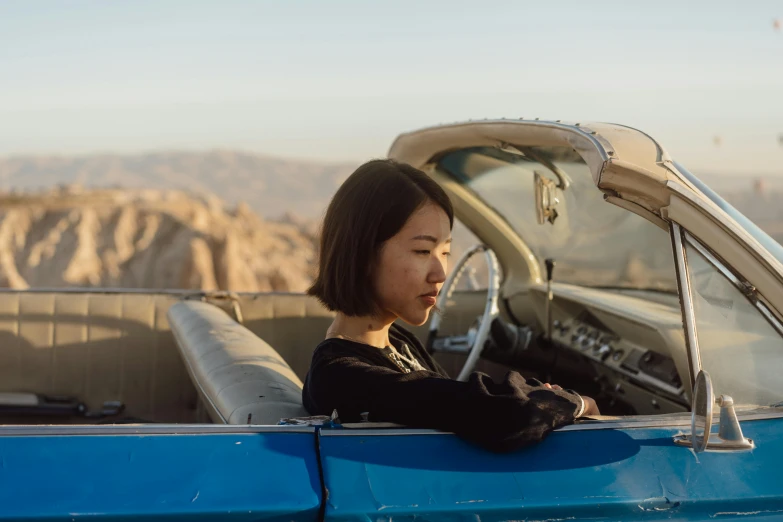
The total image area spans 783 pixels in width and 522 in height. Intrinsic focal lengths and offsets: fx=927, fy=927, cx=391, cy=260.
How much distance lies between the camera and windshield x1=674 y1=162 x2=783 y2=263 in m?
2.16

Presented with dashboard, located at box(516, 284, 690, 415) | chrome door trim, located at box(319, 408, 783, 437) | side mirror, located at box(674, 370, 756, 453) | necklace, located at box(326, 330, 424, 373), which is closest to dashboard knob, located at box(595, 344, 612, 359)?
dashboard, located at box(516, 284, 690, 415)

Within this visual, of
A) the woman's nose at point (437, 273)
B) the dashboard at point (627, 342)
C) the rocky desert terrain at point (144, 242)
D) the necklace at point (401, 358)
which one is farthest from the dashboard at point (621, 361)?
the rocky desert terrain at point (144, 242)

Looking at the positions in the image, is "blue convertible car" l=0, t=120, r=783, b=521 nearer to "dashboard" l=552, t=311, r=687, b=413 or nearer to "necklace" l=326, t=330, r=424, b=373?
"dashboard" l=552, t=311, r=687, b=413

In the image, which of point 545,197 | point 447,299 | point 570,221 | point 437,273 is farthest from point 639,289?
point 437,273

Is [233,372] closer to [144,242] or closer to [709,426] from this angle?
[709,426]

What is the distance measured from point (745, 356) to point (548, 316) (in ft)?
5.00

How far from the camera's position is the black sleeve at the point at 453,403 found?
1.96 m

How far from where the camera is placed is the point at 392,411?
6.63 ft

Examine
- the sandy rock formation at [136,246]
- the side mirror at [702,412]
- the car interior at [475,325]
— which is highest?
the side mirror at [702,412]

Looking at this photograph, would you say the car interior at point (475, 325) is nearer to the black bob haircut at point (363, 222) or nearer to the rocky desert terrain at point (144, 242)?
the black bob haircut at point (363, 222)

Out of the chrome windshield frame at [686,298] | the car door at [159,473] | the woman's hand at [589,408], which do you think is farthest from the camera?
the woman's hand at [589,408]

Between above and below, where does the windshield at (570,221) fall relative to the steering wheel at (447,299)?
above

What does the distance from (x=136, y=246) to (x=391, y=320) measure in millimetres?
19339

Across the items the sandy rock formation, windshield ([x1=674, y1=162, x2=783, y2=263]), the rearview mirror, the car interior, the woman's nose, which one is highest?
windshield ([x1=674, y1=162, x2=783, y2=263])
